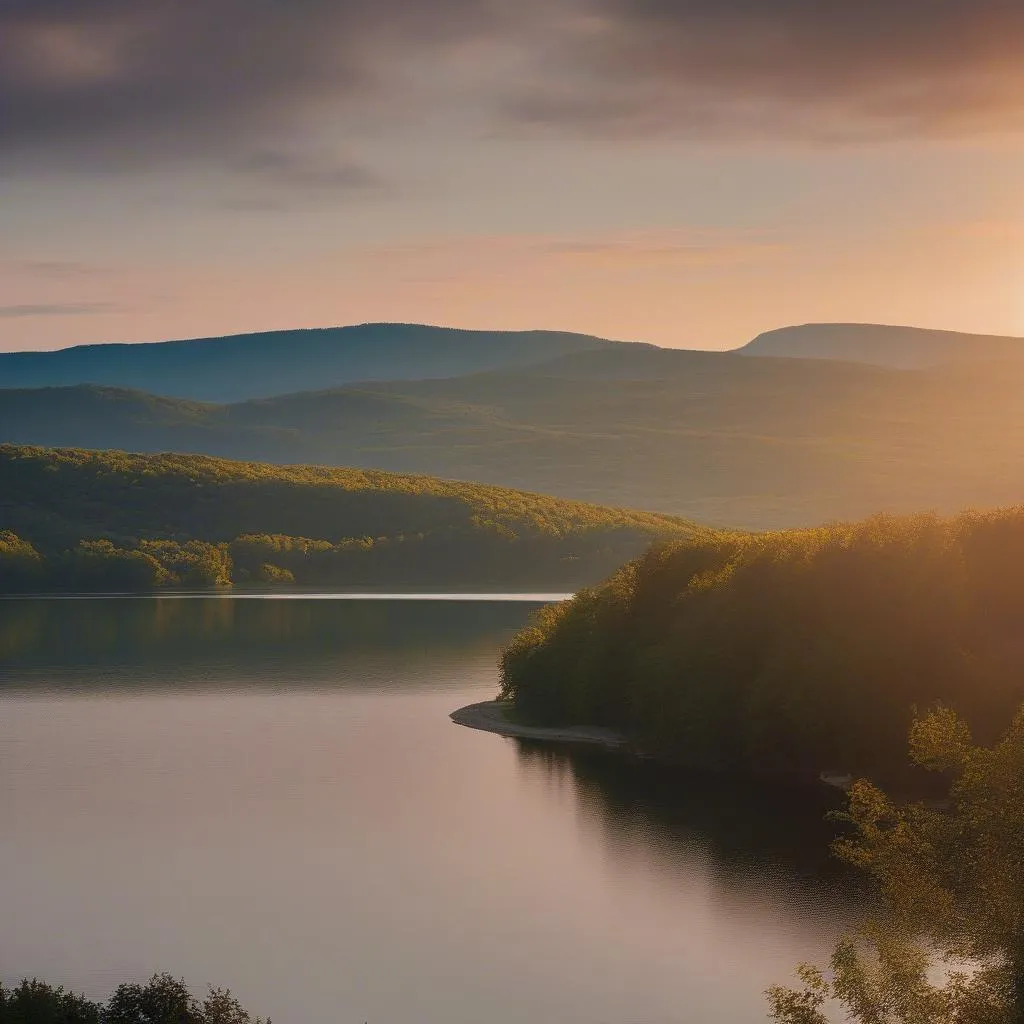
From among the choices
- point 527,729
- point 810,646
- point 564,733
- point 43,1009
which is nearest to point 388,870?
point 43,1009

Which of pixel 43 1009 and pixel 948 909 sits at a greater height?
pixel 948 909

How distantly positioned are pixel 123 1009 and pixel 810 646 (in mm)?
40725

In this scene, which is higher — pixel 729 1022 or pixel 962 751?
pixel 962 751

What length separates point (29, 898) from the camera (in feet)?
159

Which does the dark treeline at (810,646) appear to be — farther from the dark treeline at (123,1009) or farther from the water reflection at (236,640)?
the dark treeline at (123,1009)

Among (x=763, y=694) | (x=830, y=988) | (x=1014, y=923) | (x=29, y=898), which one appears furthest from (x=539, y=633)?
(x=1014, y=923)

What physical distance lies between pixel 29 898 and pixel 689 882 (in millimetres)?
20399

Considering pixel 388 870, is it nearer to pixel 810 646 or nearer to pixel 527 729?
pixel 810 646

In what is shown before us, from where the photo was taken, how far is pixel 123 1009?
3309cm

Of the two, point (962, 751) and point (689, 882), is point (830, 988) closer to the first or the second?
point (962, 751)

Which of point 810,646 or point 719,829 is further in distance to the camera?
point 810,646

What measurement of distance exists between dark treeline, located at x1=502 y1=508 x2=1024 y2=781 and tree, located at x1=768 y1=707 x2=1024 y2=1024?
21.5 meters

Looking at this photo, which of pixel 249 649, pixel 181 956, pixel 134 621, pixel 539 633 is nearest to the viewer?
pixel 181 956

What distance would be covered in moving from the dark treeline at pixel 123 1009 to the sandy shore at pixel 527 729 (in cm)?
4470
